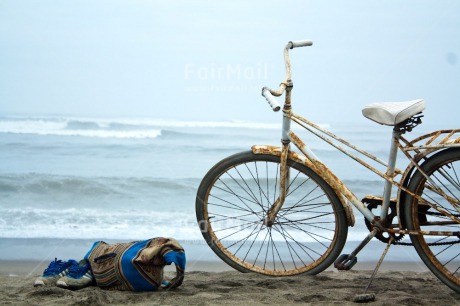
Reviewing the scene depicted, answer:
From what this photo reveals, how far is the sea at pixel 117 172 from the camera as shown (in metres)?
5.23

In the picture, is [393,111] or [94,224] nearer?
[393,111]

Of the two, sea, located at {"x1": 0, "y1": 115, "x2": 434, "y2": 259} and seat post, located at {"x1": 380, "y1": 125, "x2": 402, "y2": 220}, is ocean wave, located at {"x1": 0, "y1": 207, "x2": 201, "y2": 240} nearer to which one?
sea, located at {"x1": 0, "y1": 115, "x2": 434, "y2": 259}

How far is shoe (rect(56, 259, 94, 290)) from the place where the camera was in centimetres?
299

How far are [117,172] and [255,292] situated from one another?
277 inches

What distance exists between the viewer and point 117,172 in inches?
384

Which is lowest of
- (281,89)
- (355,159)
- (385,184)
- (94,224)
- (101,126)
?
(94,224)

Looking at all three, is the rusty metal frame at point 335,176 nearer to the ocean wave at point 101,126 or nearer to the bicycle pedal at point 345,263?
the bicycle pedal at point 345,263

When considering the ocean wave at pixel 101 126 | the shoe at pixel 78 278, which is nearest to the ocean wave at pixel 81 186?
the shoe at pixel 78 278

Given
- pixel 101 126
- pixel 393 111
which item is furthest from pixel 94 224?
pixel 101 126

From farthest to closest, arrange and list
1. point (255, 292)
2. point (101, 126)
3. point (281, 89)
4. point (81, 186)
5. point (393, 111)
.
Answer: point (101, 126) → point (81, 186) → point (281, 89) → point (255, 292) → point (393, 111)

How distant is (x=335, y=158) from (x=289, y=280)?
814 cm

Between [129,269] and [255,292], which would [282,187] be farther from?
[129,269]

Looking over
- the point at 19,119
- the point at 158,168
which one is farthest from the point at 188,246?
the point at 19,119

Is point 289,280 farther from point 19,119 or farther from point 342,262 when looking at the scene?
point 19,119
